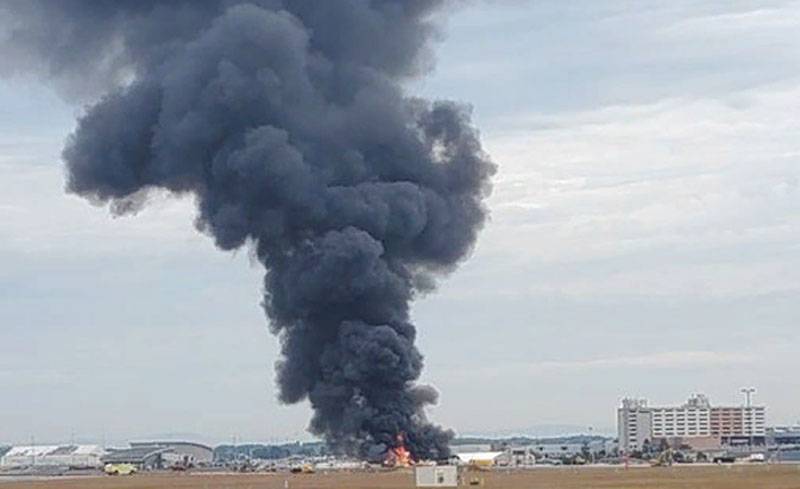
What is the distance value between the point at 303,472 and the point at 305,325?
84.6 feet

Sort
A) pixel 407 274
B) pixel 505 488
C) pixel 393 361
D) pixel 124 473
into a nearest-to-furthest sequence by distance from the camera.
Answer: pixel 505 488
pixel 393 361
pixel 407 274
pixel 124 473

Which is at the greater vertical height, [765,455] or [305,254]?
[305,254]

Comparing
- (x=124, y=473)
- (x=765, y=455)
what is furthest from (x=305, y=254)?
(x=765, y=455)

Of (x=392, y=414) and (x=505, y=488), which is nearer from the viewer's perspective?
(x=505, y=488)

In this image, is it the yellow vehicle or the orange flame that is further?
the yellow vehicle

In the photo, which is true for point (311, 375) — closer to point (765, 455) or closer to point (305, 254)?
point (305, 254)

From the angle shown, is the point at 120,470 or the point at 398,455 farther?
the point at 120,470

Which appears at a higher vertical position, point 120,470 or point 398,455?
point 398,455

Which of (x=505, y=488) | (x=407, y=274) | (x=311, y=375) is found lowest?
(x=505, y=488)

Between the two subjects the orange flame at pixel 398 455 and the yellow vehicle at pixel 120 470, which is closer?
the orange flame at pixel 398 455

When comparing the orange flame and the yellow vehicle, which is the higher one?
the orange flame

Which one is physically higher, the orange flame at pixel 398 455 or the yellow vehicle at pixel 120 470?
the orange flame at pixel 398 455

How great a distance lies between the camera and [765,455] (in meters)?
184

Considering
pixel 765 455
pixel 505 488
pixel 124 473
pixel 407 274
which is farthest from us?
pixel 765 455
